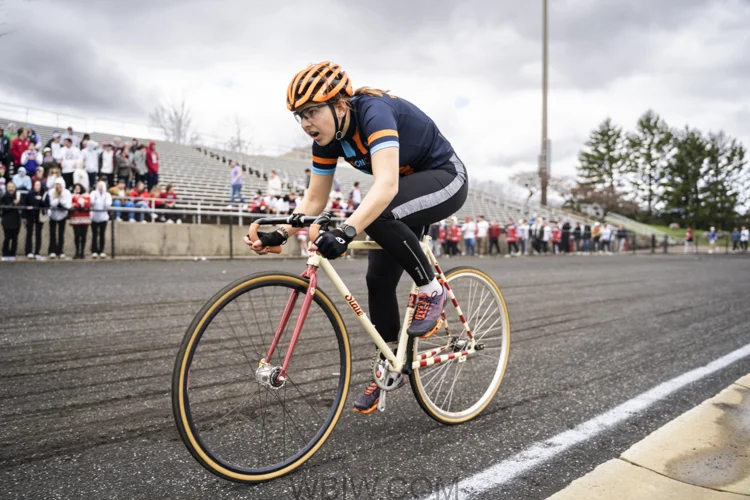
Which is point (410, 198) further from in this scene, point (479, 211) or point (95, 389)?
point (479, 211)

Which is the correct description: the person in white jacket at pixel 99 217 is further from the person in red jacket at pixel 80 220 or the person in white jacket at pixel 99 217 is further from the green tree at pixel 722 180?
the green tree at pixel 722 180

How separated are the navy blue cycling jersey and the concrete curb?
1.75 metres

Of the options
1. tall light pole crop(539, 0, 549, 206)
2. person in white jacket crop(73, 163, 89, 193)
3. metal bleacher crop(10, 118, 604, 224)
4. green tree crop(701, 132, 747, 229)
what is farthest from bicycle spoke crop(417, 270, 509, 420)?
green tree crop(701, 132, 747, 229)

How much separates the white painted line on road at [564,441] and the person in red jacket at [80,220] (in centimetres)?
1325

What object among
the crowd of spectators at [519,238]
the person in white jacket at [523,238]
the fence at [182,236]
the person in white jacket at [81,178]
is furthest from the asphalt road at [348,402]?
the person in white jacket at [523,238]

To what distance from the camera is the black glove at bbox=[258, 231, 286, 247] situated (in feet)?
8.65

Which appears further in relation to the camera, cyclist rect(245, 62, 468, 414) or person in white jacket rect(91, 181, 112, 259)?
person in white jacket rect(91, 181, 112, 259)

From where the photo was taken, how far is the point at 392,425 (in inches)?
125

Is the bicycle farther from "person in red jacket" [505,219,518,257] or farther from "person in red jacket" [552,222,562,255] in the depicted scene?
"person in red jacket" [552,222,562,255]

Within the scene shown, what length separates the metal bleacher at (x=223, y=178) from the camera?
22969 millimetres

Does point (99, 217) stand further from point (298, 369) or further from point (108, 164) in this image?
point (298, 369)

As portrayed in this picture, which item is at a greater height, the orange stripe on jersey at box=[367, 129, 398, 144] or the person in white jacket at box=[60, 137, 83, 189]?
the person in white jacket at box=[60, 137, 83, 189]

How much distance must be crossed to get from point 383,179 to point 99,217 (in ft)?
43.4

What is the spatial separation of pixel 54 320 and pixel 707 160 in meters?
84.7
